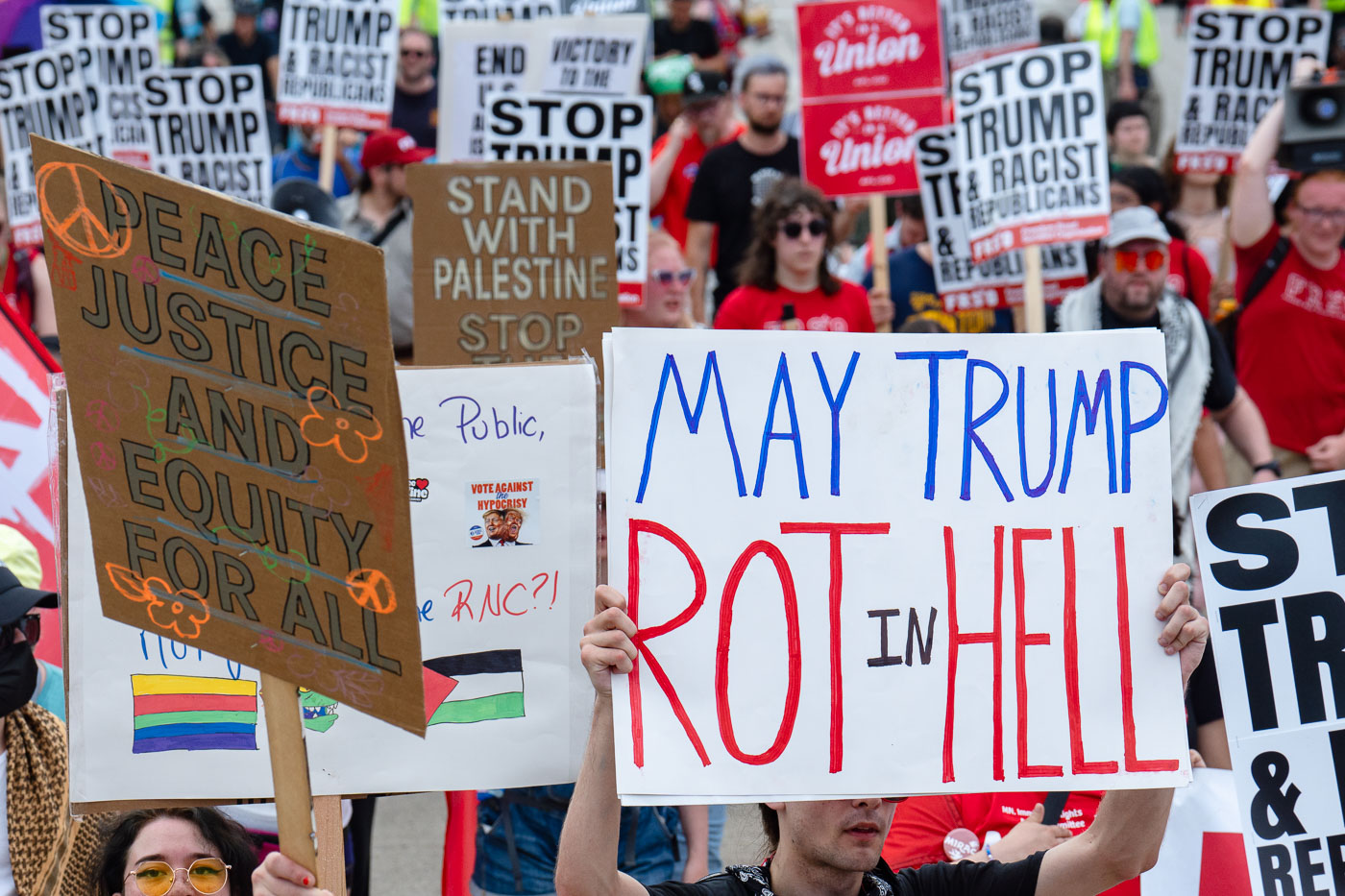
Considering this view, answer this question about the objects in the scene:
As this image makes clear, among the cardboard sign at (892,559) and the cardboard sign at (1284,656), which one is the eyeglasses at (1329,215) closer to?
the cardboard sign at (1284,656)

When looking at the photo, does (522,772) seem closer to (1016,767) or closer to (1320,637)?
(1016,767)

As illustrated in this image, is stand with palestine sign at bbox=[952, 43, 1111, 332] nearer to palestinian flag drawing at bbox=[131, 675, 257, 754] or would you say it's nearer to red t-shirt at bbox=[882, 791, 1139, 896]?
red t-shirt at bbox=[882, 791, 1139, 896]

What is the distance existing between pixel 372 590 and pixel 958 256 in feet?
20.5

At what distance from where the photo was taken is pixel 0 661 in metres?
3.74

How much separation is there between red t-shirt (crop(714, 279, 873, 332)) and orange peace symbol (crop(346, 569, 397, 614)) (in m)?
4.77

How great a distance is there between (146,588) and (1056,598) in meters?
1.44

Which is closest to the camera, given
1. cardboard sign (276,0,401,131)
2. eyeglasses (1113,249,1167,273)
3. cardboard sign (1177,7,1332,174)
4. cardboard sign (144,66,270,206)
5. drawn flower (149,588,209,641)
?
drawn flower (149,588,209,641)

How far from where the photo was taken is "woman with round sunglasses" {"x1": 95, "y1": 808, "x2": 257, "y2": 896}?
337 centimetres

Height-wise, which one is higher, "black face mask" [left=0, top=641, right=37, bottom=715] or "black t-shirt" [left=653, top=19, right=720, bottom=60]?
"black t-shirt" [left=653, top=19, right=720, bottom=60]

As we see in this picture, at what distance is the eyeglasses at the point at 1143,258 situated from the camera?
648 cm

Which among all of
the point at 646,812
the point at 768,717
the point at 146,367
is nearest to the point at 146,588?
the point at 146,367

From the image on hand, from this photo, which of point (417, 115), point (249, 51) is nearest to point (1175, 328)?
point (417, 115)

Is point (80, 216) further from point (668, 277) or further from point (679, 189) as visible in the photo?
point (679, 189)

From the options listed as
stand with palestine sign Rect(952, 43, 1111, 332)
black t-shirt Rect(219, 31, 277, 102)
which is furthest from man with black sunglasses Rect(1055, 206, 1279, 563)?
black t-shirt Rect(219, 31, 277, 102)
